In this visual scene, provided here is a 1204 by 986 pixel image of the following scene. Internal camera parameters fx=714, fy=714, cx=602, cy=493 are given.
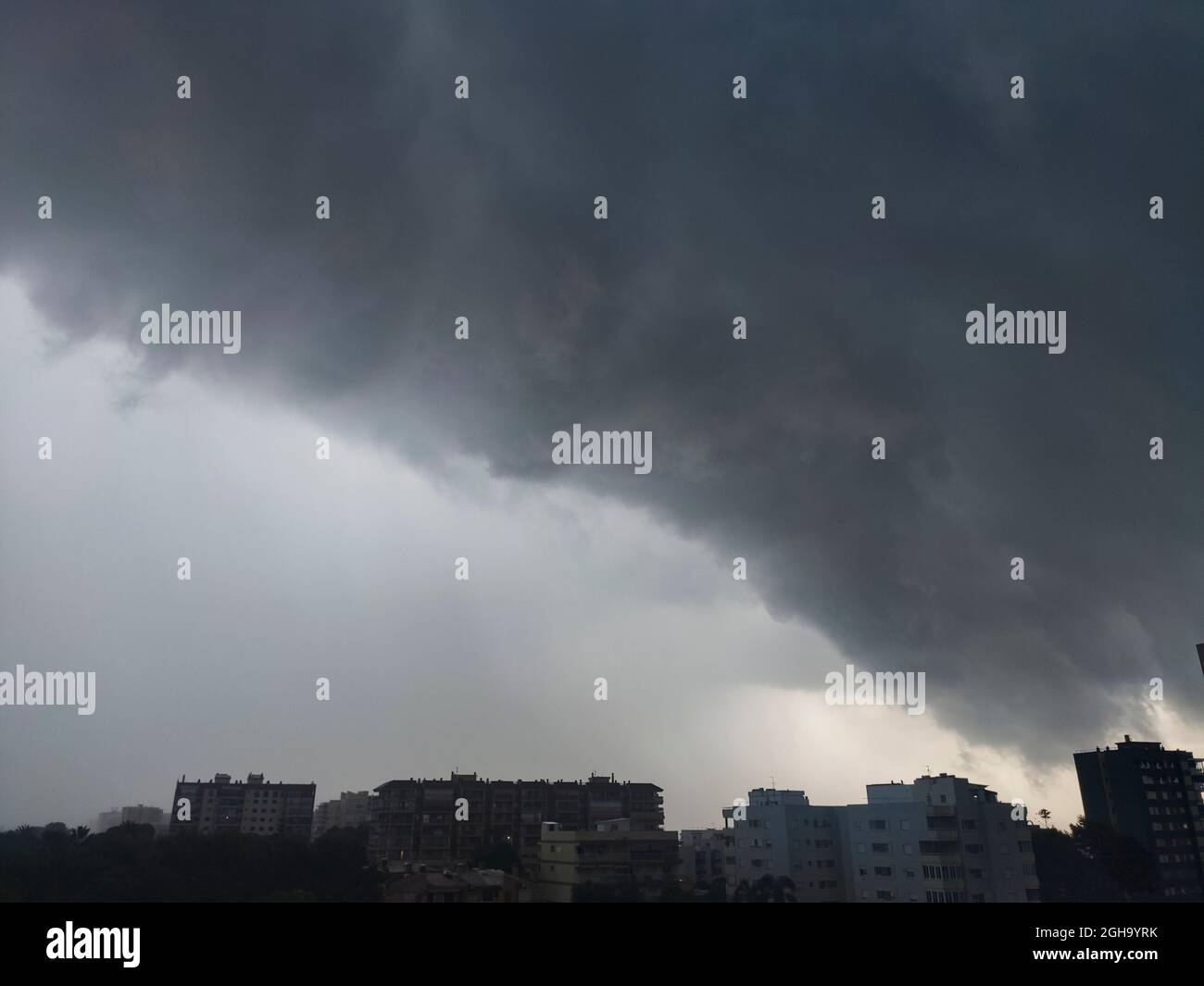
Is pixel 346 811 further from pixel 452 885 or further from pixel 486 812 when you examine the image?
pixel 452 885

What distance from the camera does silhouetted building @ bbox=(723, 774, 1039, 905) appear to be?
92.5 ft

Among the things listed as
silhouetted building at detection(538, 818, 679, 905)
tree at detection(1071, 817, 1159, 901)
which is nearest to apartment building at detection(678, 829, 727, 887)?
silhouetted building at detection(538, 818, 679, 905)

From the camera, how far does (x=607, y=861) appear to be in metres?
23.9

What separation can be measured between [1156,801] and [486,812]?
39.2 m

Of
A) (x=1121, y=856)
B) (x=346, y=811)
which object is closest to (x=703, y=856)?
(x=346, y=811)

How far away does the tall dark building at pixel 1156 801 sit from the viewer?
38.3 meters

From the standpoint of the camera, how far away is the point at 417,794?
28344 millimetres

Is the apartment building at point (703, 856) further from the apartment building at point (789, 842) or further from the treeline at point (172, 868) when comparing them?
the treeline at point (172, 868)

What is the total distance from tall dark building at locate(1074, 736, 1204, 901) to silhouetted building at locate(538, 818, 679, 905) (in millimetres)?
29189
